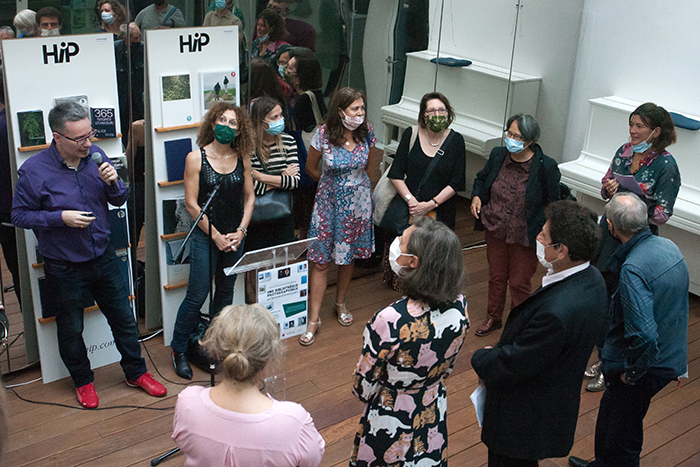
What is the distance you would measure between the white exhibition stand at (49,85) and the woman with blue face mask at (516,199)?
237 centimetres

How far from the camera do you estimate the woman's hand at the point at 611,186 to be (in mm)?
4160

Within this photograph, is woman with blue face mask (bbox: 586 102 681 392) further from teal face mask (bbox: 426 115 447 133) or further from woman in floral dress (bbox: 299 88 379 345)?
woman in floral dress (bbox: 299 88 379 345)

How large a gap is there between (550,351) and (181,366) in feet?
8.23

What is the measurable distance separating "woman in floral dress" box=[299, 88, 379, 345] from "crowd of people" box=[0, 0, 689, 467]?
0.01 m

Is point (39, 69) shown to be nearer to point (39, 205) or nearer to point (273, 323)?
point (39, 205)

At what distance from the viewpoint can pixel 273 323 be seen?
6.87ft

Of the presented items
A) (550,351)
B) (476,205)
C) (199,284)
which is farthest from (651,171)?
(199,284)

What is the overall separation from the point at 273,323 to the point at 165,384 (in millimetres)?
2334

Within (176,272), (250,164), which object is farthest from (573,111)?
(176,272)

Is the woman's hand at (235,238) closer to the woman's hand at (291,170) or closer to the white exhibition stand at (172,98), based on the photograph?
the white exhibition stand at (172,98)

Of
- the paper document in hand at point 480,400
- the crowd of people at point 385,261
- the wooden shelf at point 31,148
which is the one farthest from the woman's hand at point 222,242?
the paper document in hand at point 480,400

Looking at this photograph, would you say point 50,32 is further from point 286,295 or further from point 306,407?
point 306,407

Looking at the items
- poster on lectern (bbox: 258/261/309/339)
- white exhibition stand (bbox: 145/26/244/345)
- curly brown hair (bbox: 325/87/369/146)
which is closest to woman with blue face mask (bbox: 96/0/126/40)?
white exhibition stand (bbox: 145/26/244/345)

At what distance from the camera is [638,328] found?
9.70 ft
